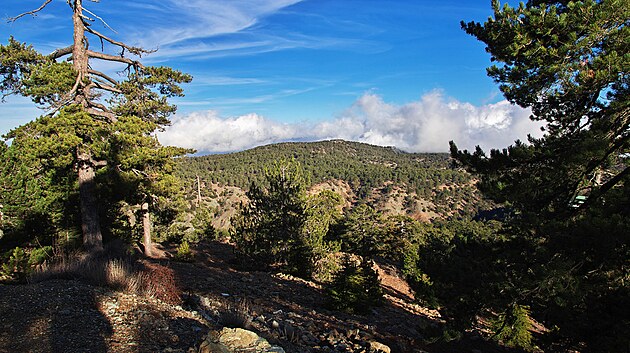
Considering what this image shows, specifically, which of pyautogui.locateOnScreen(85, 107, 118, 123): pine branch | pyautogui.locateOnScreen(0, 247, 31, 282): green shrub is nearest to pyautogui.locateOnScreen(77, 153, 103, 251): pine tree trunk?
pyautogui.locateOnScreen(85, 107, 118, 123): pine branch

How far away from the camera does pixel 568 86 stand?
5.93 metres

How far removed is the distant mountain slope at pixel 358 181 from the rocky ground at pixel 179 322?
212 ft

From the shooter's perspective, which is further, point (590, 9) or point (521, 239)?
point (521, 239)

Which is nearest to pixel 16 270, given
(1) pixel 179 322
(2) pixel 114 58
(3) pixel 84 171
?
(3) pixel 84 171

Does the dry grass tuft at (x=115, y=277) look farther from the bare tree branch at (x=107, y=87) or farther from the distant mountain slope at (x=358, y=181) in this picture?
the distant mountain slope at (x=358, y=181)

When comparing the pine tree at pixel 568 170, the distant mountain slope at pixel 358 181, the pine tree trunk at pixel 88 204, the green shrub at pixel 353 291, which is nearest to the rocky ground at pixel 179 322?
the green shrub at pixel 353 291

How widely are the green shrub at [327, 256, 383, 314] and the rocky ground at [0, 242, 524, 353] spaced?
409 mm

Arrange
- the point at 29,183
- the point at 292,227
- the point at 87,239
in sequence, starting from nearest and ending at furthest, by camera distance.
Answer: the point at 87,239 → the point at 29,183 → the point at 292,227

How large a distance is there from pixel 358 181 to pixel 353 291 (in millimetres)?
107340

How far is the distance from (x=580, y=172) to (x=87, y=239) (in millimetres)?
14569

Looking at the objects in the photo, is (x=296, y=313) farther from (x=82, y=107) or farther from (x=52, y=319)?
(x=82, y=107)

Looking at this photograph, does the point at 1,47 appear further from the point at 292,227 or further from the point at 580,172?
the point at 580,172

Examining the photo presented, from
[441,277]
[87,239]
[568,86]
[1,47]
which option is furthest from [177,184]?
[568,86]

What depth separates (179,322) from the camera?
5547 millimetres
